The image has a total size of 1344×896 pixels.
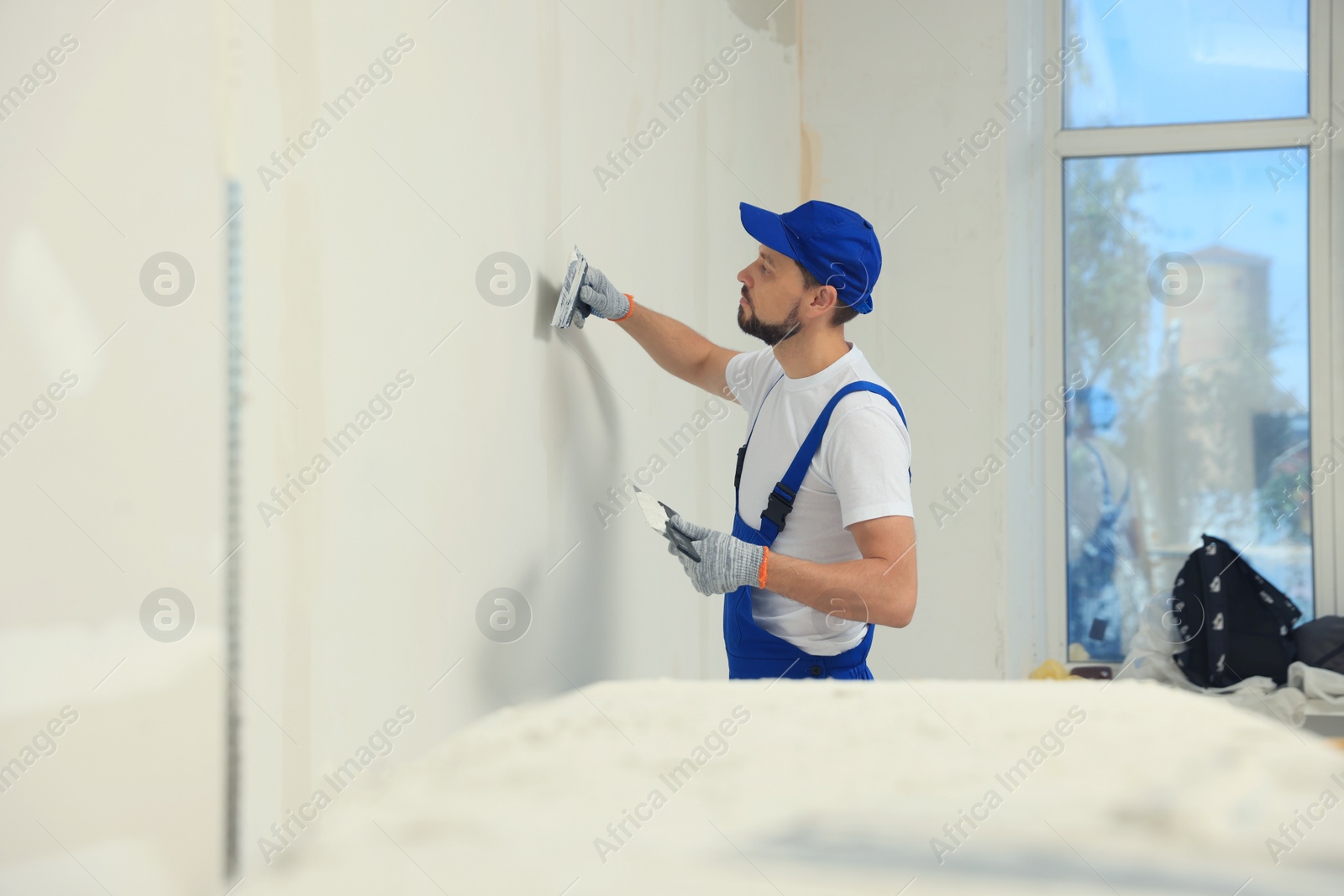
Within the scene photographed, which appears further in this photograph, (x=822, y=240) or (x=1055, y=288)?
(x=1055, y=288)

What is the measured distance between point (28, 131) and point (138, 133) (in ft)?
0.25

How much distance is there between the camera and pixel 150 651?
2.38 feet

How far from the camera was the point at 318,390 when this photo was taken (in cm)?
91

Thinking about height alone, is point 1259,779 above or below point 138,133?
below

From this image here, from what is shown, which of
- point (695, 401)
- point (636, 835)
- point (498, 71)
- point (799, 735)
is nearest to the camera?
point (636, 835)

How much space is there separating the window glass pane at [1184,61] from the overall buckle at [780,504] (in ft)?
8.15

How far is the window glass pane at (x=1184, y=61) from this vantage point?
10.7 ft

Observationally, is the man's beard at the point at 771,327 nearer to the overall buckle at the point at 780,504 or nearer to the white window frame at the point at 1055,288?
the overall buckle at the point at 780,504

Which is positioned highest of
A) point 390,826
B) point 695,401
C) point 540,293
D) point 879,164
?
point 879,164

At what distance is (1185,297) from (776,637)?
2443 mm

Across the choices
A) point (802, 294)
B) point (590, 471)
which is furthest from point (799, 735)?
point (802, 294)

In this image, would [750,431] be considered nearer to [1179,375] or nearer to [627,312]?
[627,312]

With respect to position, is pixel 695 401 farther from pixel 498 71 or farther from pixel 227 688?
pixel 227 688

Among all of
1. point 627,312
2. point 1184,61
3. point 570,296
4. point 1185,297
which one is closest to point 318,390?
point 570,296
